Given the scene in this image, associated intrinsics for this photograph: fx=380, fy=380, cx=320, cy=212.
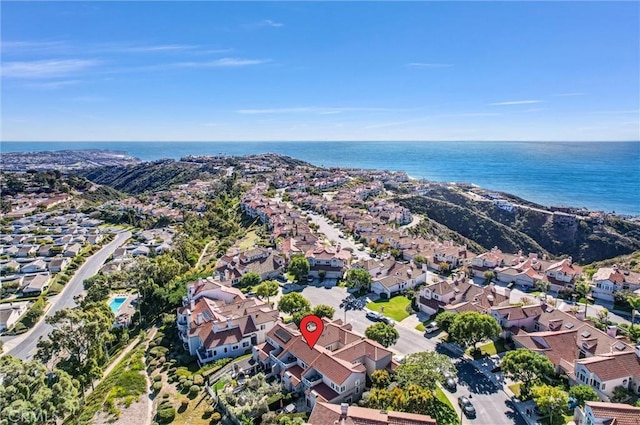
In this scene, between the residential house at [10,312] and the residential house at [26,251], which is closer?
the residential house at [10,312]

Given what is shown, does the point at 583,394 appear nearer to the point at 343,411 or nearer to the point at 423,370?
the point at 423,370

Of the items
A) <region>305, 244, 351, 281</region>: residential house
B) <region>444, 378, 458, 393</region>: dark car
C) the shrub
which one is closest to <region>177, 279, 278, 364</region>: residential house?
the shrub

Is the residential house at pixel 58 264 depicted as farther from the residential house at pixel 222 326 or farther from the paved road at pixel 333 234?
the paved road at pixel 333 234

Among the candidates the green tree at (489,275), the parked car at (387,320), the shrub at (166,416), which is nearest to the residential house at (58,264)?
the shrub at (166,416)

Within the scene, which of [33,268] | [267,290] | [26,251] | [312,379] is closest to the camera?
[312,379]

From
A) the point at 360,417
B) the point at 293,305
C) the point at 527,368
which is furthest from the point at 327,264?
the point at 360,417

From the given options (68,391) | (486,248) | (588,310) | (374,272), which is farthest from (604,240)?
(68,391)

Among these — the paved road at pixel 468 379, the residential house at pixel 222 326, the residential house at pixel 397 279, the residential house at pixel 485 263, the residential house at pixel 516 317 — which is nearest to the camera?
the paved road at pixel 468 379

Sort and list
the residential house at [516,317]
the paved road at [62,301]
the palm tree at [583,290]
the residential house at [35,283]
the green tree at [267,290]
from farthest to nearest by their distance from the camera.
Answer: the residential house at [35,283] → the palm tree at [583,290] → the paved road at [62,301] → the green tree at [267,290] → the residential house at [516,317]
